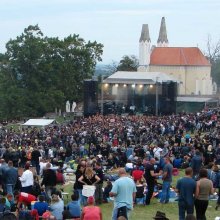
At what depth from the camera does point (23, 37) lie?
78.9m

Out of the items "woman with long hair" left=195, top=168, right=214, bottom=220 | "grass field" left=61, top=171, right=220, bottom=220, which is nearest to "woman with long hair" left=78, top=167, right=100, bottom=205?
"grass field" left=61, top=171, right=220, bottom=220

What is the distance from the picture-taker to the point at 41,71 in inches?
3059

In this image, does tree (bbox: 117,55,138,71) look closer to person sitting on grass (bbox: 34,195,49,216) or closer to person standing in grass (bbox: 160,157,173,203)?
person standing in grass (bbox: 160,157,173,203)

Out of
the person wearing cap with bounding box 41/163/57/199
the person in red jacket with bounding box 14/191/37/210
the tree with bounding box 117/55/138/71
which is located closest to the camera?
the person in red jacket with bounding box 14/191/37/210

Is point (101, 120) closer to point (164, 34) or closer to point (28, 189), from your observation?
point (28, 189)

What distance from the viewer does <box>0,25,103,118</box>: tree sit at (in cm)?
7562

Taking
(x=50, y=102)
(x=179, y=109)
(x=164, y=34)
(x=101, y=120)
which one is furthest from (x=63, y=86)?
(x=164, y=34)

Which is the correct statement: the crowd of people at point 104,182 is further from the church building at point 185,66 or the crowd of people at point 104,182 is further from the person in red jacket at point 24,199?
the church building at point 185,66

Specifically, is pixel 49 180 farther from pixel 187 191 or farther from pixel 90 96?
pixel 90 96

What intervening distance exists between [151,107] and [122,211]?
49.4 meters

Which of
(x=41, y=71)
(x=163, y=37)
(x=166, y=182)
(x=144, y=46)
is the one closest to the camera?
(x=166, y=182)

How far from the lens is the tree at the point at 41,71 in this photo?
7562 cm

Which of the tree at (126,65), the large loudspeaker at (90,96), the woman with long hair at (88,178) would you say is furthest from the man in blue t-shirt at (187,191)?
the tree at (126,65)

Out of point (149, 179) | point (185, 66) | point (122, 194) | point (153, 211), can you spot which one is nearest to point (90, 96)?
point (149, 179)
